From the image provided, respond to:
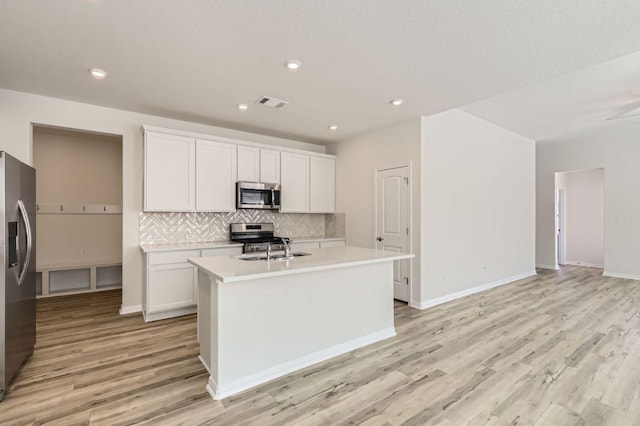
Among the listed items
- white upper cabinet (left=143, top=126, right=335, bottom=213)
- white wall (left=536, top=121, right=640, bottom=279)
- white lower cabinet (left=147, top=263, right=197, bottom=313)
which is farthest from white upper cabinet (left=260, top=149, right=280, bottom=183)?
white wall (left=536, top=121, right=640, bottom=279)

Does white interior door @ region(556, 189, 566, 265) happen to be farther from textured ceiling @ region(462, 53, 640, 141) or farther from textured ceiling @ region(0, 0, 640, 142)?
textured ceiling @ region(0, 0, 640, 142)

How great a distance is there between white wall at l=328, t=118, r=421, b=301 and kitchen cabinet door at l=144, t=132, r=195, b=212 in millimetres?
2532

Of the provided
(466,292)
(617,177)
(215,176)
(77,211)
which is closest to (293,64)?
(215,176)

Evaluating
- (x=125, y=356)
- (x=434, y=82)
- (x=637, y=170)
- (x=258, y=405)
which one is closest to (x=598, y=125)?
(x=637, y=170)

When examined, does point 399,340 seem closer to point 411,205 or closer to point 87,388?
point 411,205

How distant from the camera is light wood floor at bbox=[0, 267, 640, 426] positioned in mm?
1955

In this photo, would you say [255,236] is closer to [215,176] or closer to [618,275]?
[215,176]

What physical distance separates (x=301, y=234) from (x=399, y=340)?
9.65 feet

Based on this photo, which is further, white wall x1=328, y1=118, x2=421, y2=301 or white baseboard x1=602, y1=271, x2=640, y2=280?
white baseboard x1=602, y1=271, x2=640, y2=280

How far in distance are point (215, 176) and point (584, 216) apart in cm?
841

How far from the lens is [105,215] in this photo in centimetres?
536

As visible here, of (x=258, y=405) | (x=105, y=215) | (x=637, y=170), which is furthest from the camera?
(x=637, y=170)

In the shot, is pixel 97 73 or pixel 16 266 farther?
pixel 97 73

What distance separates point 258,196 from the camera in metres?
4.71
